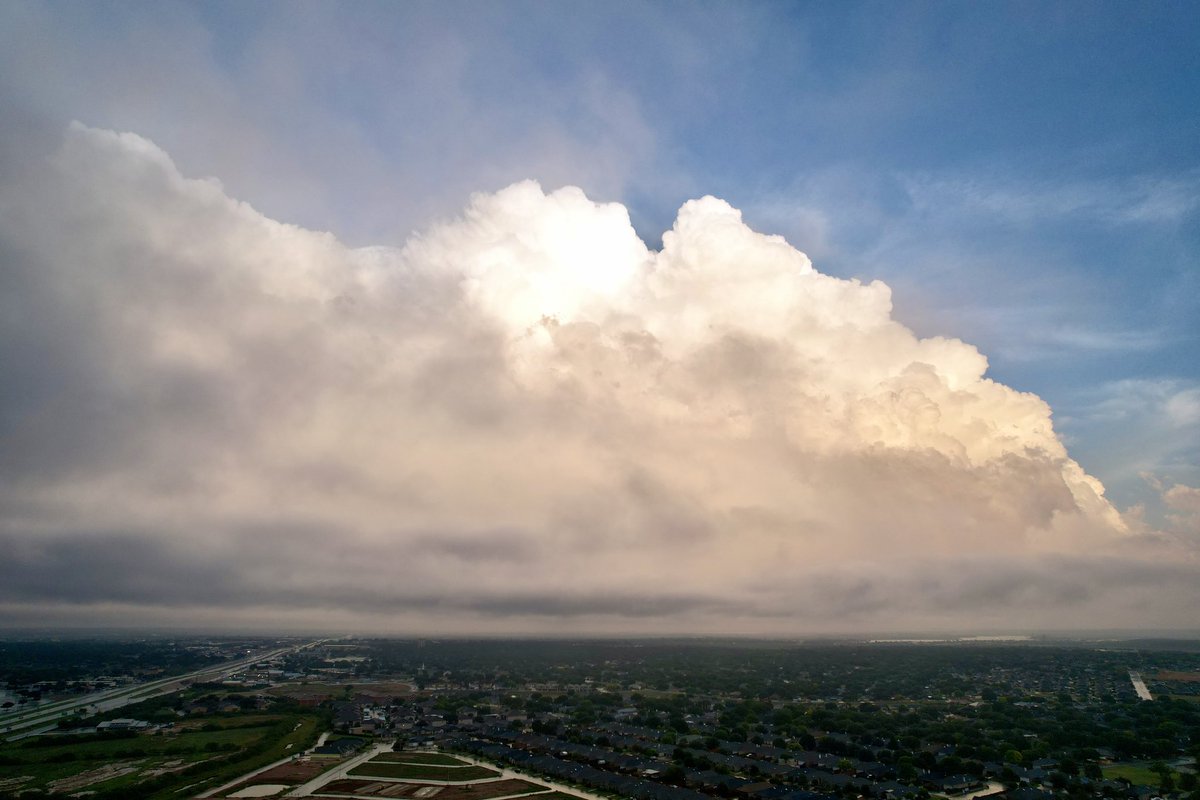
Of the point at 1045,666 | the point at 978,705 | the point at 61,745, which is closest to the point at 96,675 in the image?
the point at 61,745

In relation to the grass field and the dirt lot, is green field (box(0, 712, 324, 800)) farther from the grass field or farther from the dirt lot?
the grass field

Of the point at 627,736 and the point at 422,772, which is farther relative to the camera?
the point at 627,736

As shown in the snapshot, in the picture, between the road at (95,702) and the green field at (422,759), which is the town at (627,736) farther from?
the road at (95,702)

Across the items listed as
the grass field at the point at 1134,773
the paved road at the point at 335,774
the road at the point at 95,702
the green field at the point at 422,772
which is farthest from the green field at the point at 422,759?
the grass field at the point at 1134,773

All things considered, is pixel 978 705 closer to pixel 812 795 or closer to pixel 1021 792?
pixel 1021 792

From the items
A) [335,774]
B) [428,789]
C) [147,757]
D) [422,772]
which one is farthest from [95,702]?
[428,789]

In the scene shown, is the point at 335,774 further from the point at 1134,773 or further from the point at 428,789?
the point at 1134,773

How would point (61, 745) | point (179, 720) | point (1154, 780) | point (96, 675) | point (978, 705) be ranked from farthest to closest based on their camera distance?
point (96, 675) < point (978, 705) < point (179, 720) < point (61, 745) < point (1154, 780)
